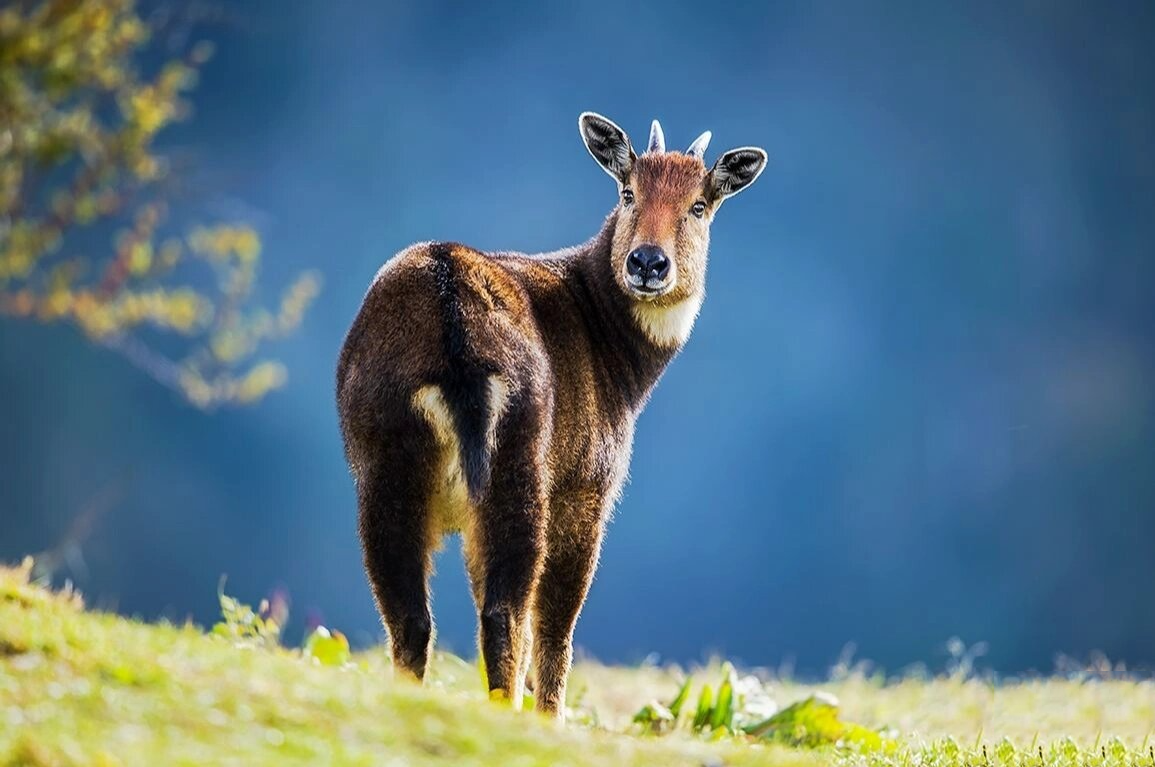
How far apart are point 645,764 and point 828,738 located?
389 cm

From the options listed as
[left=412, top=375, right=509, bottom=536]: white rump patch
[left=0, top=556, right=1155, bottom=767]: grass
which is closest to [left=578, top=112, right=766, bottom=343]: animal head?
[left=412, top=375, right=509, bottom=536]: white rump patch

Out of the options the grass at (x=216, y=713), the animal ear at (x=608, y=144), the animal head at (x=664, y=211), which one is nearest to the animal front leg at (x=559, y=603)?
the animal head at (x=664, y=211)

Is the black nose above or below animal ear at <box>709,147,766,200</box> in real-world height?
below

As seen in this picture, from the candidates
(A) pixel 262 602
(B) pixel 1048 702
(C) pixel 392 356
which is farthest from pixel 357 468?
(B) pixel 1048 702

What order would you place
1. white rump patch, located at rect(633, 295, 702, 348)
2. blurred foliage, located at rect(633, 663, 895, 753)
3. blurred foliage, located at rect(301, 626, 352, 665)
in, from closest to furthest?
blurred foliage, located at rect(301, 626, 352, 665)
white rump patch, located at rect(633, 295, 702, 348)
blurred foliage, located at rect(633, 663, 895, 753)

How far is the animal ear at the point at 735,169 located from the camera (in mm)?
8617

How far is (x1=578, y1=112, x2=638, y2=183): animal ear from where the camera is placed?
862 centimetres

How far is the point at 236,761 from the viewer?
3.99 m

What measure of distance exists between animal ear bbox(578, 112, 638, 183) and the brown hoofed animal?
1.59 feet

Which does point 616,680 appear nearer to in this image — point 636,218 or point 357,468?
point 636,218

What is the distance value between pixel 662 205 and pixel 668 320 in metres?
0.67

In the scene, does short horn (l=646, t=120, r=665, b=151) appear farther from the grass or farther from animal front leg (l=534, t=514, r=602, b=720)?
the grass

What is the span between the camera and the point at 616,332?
8.01 metres

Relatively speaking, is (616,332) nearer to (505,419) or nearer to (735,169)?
(735,169)
